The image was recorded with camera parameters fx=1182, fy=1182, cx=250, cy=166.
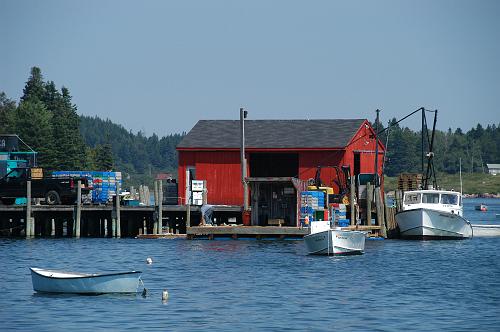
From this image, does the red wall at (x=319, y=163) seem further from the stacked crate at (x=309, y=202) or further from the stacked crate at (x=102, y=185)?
the stacked crate at (x=102, y=185)

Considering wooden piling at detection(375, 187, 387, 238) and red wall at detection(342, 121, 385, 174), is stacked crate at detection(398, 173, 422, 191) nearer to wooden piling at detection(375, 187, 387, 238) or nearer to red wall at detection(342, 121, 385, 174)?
red wall at detection(342, 121, 385, 174)

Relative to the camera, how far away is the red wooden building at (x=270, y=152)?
3022 inches

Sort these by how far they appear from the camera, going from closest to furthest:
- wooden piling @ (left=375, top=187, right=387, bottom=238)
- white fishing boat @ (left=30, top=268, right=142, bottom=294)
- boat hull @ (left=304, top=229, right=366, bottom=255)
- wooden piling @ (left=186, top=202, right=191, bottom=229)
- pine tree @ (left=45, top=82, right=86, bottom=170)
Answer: white fishing boat @ (left=30, top=268, right=142, bottom=294), boat hull @ (left=304, top=229, right=366, bottom=255), wooden piling @ (left=186, top=202, right=191, bottom=229), wooden piling @ (left=375, top=187, right=387, bottom=238), pine tree @ (left=45, top=82, right=86, bottom=170)

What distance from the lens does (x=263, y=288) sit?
47.6 metres

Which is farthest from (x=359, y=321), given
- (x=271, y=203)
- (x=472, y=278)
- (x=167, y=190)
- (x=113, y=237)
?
(x=167, y=190)

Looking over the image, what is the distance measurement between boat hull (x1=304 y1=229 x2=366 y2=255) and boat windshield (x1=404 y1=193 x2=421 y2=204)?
1247cm

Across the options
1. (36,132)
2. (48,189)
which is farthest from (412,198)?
(36,132)

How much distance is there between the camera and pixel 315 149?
7656cm

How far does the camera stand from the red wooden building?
76.8m

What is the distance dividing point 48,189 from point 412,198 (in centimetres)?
2285

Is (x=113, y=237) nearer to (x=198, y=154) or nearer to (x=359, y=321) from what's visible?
(x=198, y=154)

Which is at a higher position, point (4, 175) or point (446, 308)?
point (4, 175)

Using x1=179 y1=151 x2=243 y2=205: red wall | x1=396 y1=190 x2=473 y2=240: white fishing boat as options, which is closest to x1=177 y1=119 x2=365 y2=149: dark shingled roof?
x1=179 y1=151 x2=243 y2=205: red wall

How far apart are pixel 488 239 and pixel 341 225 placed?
16897 millimetres
